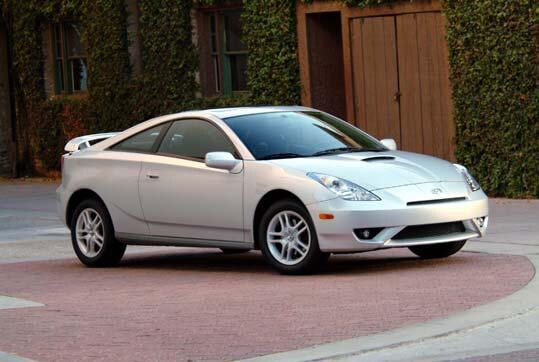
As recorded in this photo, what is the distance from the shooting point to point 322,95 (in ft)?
74.2

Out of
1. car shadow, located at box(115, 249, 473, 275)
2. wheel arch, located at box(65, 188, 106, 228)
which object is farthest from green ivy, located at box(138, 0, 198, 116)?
wheel arch, located at box(65, 188, 106, 228)

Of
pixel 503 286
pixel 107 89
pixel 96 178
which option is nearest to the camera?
pixel 503 286

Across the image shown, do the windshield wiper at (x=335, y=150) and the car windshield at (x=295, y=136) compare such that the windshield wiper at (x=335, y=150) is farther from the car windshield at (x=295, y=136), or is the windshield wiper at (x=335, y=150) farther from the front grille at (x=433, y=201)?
the front grille at (x=433, y=201)

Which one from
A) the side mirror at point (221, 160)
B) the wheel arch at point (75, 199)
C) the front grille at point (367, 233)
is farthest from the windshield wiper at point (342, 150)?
the wheel arch at point (75, 199)

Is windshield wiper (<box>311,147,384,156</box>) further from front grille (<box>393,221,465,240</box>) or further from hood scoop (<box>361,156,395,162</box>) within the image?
front grille (<box>393,221,465,240</box>)

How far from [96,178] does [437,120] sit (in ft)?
27.1

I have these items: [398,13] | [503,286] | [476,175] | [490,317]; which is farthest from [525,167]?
[490,317]

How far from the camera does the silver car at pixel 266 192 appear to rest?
1129 cm

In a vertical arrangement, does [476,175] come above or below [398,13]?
below

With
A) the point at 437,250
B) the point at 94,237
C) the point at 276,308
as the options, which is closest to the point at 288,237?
the point at 437,250

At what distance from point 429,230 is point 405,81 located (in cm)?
963

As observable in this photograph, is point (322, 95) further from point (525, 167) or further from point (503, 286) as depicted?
point (503, 286)

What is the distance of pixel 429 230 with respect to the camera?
1150cm

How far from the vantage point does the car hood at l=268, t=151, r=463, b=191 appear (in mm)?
11430
